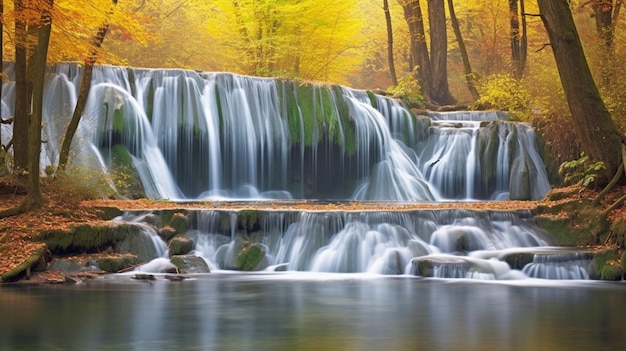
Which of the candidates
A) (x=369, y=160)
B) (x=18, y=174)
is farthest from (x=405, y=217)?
(x=369, y=160)

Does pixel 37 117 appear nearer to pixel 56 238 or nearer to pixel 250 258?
pixel 56 238

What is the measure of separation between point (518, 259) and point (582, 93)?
3940 mm

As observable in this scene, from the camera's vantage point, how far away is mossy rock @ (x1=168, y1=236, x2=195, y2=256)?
45.2ft

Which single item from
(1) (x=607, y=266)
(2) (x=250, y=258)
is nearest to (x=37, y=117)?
(2) (x=250, y=258)

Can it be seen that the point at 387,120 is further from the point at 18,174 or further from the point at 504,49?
the point at 504,49

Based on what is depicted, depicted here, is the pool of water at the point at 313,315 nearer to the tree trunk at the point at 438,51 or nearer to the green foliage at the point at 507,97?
the green foliage at the point at 507,97

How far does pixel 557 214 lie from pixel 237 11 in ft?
58.1

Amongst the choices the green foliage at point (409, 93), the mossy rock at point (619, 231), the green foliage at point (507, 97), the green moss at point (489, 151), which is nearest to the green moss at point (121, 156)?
the green moss at point (489, 151)

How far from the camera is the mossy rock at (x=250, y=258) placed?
1400cm

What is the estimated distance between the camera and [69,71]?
67.1 feet

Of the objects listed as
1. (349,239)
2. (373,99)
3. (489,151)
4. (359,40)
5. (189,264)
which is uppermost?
(359,40)

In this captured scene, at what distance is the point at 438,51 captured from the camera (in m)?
29.0

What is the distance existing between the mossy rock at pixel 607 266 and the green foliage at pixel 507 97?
1141cm

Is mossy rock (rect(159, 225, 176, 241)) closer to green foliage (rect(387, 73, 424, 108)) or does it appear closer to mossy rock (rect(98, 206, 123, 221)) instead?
mossy rock (rect(98, 206, 123, 221))
